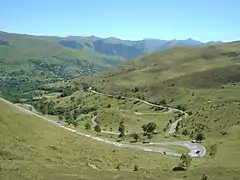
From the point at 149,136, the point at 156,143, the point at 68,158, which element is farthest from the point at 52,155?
the point at 149,136

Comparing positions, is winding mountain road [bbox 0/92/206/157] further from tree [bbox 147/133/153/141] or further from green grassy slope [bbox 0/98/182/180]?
tree [bbox 147/133/153/141]

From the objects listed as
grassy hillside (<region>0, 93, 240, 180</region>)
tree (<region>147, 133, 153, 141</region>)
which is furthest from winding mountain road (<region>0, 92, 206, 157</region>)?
tree (<region>147, 133, 153, 141</region>)

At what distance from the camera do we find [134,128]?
198125 mm

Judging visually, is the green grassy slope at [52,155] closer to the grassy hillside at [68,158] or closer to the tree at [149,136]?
the grassy hillside at [68,158]

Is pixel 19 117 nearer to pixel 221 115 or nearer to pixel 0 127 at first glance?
pixel 0 127

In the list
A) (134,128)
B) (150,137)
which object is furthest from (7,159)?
(134,128)

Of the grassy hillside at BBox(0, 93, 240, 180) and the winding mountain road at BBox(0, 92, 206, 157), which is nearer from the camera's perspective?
the grassy hillside at BBox(0, 93, 240, 180)

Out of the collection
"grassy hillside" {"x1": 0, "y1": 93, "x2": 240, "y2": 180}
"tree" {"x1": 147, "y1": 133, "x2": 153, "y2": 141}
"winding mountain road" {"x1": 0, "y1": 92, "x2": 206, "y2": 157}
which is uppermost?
"grassy hillside" {"x1": 0, "y1": 93, "x2": 240, "y2": 180}

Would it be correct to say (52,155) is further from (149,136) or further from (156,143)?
(149,136)

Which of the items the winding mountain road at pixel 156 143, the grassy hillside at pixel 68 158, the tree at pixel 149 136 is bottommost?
the tree at pixel 149 136

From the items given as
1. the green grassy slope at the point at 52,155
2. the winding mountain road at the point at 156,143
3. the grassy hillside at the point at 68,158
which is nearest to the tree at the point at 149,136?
the winding mountain road at the point at 156,143

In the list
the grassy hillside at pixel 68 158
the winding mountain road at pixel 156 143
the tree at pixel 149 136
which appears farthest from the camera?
the tree at pixel 149 136

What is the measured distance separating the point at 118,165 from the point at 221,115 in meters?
118

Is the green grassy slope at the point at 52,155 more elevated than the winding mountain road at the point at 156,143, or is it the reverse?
the green grassy slope at the point at 52,155
